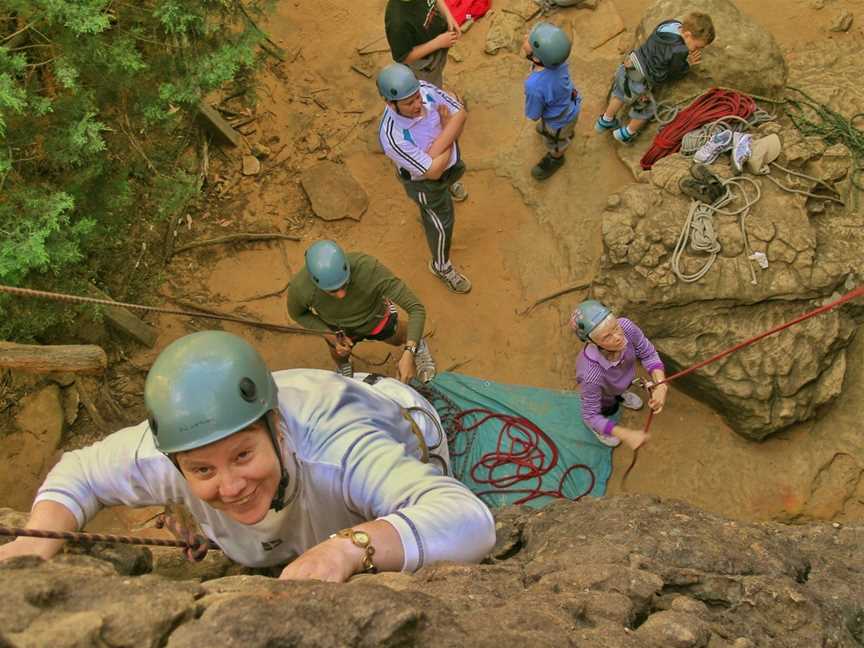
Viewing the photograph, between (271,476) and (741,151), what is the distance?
15.1 ft

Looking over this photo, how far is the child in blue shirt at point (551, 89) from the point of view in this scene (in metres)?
5.04

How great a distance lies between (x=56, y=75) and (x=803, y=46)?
6.49 m

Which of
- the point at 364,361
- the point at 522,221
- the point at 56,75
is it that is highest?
the point at 56,75

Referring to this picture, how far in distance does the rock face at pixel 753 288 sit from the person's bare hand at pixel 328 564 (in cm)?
372

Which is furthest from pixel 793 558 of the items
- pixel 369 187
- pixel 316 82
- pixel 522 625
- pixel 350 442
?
pixel 316 82

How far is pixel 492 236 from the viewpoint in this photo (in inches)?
244

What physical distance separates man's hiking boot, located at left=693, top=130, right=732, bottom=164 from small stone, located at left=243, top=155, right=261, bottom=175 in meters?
3.97

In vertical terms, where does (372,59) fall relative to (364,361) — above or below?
above

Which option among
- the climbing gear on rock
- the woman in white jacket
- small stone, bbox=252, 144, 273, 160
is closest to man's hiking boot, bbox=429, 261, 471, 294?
small stone, bbox=252, 144, 273, 160

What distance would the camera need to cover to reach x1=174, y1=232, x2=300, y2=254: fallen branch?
241 inches

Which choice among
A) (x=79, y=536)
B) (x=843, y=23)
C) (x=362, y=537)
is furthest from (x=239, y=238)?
(x=843, y=23)

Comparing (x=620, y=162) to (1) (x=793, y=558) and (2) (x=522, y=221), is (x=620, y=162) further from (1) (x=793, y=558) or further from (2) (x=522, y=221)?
(1) (x=793, y=558)

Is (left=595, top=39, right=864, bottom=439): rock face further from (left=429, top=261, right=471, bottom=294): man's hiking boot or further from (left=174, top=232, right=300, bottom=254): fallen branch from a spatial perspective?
(left=174, top=232, right=300, bottom=254): fallen branch

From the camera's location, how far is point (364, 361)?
557 cm
